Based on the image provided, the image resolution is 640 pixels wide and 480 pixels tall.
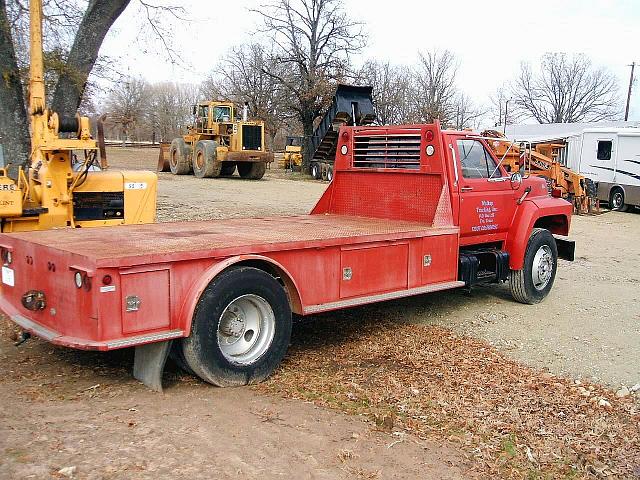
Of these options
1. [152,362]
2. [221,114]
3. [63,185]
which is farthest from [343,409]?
[221,114]

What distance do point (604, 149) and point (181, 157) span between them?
1772 centimetres

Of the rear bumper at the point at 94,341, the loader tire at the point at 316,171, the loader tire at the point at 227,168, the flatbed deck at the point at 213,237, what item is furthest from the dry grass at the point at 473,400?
the loader tire at the point at 316,171

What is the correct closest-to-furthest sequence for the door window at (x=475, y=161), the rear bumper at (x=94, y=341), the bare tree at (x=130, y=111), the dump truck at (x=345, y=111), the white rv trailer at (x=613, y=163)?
the rear bumper at (x=94, y=341)
the door window at (x=475, y=161)
the white rv trailer at (x=613, y=163)
the dump truck at (x=345, y=111)
the bare tree at (x=130, y=111)

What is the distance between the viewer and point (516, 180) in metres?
8.31

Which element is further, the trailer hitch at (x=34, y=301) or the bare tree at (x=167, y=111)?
the bare tree at (x=167, y=111)

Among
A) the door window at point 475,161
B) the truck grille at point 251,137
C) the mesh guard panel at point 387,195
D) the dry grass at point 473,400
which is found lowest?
the dry grass at point 473,400

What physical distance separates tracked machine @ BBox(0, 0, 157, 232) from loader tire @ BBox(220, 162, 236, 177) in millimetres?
20327

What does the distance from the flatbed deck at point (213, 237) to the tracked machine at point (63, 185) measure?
2.21 metres

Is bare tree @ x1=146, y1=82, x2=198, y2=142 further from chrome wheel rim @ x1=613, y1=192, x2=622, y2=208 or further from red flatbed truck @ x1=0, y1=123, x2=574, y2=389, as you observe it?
red flatbed truck @ x1=0, y1=123, x2=574, y2=389

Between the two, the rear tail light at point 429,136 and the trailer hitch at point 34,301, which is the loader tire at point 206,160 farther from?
the trailer hitch at point 34,301

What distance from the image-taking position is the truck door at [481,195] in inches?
301

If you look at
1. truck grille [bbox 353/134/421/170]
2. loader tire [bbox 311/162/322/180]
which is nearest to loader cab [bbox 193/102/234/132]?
loader tire [bbox 311/162/322/180]

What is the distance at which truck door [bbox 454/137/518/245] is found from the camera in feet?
25.1

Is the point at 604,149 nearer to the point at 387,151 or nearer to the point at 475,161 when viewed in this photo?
the point at 475,161
